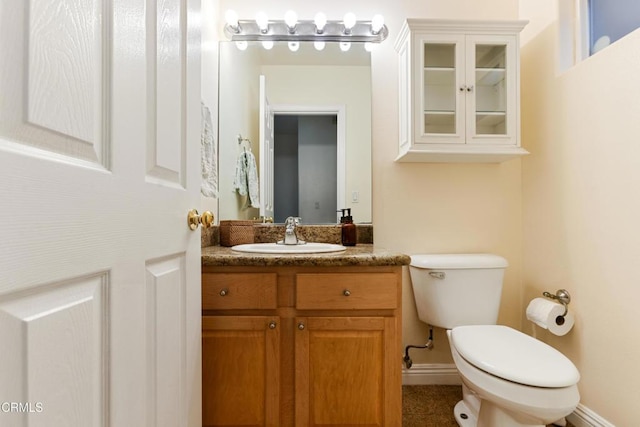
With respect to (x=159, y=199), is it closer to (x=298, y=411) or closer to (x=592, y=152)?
(x=298, y=411)

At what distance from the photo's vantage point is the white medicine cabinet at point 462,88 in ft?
5.32

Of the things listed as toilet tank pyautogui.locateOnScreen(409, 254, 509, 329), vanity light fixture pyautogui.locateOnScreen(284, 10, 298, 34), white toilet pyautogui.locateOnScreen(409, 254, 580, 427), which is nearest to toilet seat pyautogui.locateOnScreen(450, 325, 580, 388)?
white toilet pyautogui.locateOnScreen(409, 254, 580, 427)

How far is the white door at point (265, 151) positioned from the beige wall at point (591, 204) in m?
1.44

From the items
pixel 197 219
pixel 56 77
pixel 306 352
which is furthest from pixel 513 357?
pixel 56 77

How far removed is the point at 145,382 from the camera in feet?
2.13

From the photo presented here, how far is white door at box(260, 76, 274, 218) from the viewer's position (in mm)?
1826

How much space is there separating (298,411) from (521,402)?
2.45ft

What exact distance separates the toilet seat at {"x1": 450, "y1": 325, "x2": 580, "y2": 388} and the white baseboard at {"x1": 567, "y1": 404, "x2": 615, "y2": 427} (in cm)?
48

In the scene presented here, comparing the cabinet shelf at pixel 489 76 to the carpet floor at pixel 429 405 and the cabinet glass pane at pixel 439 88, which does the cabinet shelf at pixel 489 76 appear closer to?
the cabinet glass pane at pixel 439 88

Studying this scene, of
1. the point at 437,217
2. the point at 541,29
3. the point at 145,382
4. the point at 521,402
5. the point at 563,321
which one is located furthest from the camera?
the point at 437,217

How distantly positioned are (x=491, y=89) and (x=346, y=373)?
156 cm

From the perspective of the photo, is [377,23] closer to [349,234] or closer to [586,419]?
[349,234]

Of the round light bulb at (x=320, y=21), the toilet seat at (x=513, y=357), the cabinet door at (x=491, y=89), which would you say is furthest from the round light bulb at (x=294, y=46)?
the toilet seat at (x=513, y=357)

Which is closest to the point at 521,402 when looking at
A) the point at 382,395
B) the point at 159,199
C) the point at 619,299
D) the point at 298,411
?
the point at 382,395
